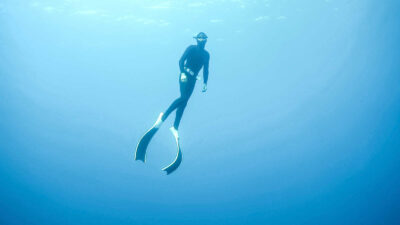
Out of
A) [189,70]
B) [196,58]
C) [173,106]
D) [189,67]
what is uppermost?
[196,58]

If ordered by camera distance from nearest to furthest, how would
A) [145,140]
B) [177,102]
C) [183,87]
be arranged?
[145,140], [177,102], [183,87]

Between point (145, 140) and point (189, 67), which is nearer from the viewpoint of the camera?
point (145, 140)

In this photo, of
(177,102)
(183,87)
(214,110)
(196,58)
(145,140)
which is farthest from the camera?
(214,110)

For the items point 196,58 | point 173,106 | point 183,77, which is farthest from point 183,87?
point 196,58

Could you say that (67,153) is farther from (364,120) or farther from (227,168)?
(364,120)

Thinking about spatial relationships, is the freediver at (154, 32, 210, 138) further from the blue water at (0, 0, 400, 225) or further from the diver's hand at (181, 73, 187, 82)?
the blue water at (0, 0, 400, 225)

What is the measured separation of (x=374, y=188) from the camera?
4516cm

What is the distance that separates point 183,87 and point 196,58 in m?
0.87

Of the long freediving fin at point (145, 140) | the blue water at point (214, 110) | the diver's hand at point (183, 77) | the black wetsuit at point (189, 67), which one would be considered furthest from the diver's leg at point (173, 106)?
the blue water at point (214, 110)

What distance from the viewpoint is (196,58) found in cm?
622

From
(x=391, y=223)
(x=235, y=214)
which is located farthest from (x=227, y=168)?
(x=391, y=223)

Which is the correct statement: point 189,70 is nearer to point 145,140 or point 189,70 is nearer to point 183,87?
point 183,87

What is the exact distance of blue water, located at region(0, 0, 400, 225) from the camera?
25641 mm

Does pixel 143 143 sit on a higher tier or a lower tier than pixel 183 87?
lower
